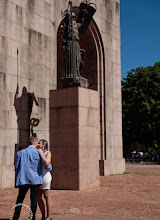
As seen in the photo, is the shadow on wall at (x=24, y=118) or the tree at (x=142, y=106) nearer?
the shadow on wall at (x=24, y=118)

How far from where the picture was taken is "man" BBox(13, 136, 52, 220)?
6.86 m

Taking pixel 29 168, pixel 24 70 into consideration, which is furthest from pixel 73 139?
pixel 29 168

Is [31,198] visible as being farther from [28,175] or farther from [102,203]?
[102,203]

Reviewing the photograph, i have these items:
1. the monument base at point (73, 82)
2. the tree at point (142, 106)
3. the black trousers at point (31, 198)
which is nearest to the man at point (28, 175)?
the black trousers at point (31, 198)

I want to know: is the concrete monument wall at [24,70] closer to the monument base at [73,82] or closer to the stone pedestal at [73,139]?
the stone pedestal at [73,139]

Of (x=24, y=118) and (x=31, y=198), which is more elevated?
(x=24, y=118)

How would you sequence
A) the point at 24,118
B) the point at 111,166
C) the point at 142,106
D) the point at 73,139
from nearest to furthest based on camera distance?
the point at 73,139 → the point at 24,118 → the point at 111,166 → the point at 142,106

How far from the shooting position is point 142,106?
40219mm

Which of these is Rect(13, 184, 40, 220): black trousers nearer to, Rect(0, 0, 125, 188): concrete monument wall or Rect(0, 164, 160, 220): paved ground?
Rect(0, 164, 160, 220): paved ground

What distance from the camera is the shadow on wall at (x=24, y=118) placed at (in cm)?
1491

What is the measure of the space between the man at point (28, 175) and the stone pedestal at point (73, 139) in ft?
19.4

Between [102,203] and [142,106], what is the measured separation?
30980 mm

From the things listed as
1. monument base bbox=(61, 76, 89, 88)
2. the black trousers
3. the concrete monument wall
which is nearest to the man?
the black trousers

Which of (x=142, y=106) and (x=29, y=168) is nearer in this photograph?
(x=29, y=168)
